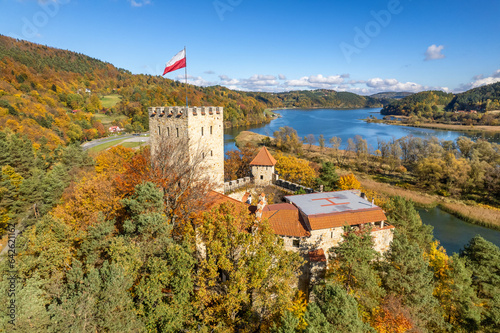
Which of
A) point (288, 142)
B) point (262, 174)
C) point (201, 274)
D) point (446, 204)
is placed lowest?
point (446, 204)

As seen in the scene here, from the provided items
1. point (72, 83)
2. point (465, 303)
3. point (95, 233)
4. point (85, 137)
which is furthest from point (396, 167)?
point (72, 83)

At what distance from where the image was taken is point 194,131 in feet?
52.8

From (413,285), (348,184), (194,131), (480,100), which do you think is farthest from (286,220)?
(480,100)

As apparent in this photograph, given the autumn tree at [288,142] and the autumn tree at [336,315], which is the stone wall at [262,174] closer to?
the autumn tree at [336,315]

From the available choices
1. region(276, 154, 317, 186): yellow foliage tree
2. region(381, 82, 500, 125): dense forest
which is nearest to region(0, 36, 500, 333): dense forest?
region(276, 154, 317, 186): yellow foliage tree

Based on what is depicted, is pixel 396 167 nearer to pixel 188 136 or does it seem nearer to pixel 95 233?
pixel 188 136

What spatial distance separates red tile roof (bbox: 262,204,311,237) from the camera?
14383 millimetres

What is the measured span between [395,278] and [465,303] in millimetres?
4034

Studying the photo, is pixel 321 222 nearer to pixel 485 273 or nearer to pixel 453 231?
pixel 485 273

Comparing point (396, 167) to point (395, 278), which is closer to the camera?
point (395, 278)

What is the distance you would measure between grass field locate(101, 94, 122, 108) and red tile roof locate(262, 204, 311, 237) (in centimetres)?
10067

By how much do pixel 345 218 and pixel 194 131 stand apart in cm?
1099

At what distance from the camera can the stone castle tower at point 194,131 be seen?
15.9 metres

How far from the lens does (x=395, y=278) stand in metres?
11.9
